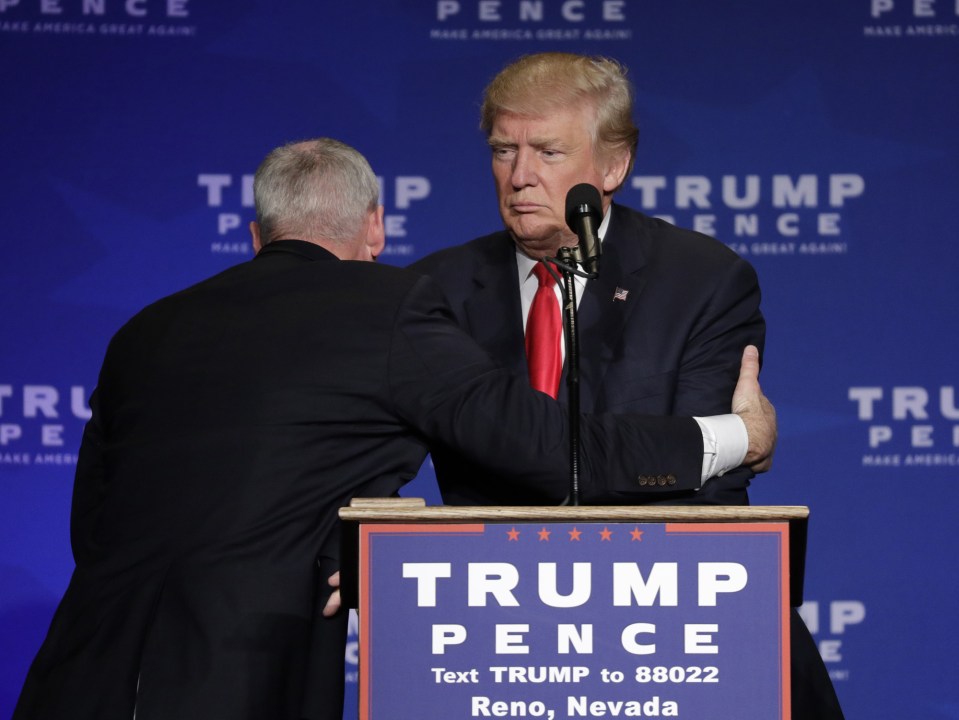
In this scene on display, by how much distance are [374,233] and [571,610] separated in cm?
89

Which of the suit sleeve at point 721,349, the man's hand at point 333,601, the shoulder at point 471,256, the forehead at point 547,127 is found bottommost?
the man's hand at point 333,601

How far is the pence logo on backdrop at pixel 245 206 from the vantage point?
420 cm

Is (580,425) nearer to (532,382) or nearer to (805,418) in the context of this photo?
(532,382)

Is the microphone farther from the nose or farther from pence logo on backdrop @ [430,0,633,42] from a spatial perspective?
pence logo on backdrop @ [430,0,633,42]

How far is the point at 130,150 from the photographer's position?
4254 mm

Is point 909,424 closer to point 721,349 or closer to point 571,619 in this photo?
point 721,349

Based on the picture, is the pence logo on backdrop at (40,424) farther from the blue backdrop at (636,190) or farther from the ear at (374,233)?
the ear at (374,233)

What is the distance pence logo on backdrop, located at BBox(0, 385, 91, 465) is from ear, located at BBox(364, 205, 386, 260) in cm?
214

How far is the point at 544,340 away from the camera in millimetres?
2619

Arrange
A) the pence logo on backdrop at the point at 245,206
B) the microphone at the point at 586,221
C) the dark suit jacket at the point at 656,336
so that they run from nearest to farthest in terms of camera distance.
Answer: the microphone at the point at 586,221
the dark suit jacket at the point at 656,336
the pence logo on backdrop at the point at 245,206

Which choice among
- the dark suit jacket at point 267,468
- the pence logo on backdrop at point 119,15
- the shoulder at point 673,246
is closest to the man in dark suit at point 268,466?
the dark suit jacket at point 267,468

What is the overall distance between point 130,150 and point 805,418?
2300mm

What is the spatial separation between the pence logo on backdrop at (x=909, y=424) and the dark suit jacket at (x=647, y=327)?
1.57 m

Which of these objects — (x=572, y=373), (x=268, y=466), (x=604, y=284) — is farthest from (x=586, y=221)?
(x=268, y=466)
